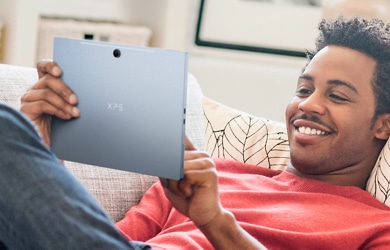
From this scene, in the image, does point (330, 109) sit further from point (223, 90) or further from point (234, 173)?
point (223, 90)

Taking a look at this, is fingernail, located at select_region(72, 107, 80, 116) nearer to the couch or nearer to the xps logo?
the xps logo

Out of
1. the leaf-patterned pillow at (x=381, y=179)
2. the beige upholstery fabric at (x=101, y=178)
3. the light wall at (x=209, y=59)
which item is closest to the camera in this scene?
the leaf-patterned pillow at (x=381, y=179)

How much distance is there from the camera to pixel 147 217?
1.65m

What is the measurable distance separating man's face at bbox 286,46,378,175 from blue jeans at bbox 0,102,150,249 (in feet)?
1.96

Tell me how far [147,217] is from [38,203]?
1.66 feet

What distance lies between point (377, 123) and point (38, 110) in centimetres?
74

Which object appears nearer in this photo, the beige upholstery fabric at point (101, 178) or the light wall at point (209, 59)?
the beige upholstery fabric at point (101, 178)

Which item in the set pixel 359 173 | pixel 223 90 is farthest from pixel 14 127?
pixel 223 90

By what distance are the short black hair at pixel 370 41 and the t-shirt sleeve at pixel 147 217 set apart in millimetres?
499

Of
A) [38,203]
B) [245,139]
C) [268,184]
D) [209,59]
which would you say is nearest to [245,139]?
[245,139]

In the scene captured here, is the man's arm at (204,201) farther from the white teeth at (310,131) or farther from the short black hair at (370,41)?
the short black hair at (370,41)

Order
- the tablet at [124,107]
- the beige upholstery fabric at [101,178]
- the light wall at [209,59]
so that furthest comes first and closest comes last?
the light wall at [209,59], the beige upholstery fabric at [101,178], the tablet at [124,107]

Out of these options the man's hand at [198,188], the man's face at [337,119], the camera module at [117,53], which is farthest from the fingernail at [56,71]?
the man's face at [337,119]

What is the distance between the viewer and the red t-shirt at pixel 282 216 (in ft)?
4.80
